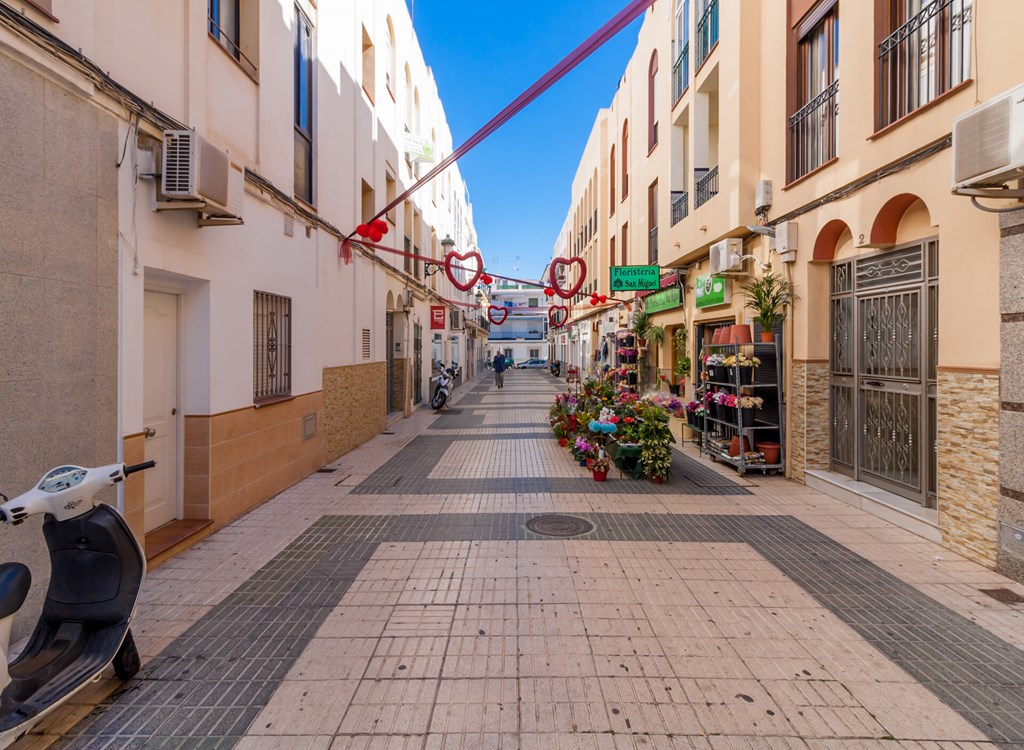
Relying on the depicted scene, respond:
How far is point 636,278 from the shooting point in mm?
11805

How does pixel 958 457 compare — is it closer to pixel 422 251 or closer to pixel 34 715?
pixel 34 715

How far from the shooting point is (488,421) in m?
14.3

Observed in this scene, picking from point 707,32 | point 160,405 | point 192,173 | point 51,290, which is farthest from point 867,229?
point 160,405

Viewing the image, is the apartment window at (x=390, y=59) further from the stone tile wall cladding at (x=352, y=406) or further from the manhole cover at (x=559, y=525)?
the manhole cover at (x=559, y=525)

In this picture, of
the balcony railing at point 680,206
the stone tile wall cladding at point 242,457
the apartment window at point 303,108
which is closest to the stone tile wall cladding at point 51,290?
the stone tile wall cladding at point 242,457

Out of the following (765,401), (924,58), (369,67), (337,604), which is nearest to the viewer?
(337,604)

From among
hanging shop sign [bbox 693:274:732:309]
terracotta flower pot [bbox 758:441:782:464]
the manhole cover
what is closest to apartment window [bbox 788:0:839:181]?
hanging shop sign [bbox 693:274:732:309]

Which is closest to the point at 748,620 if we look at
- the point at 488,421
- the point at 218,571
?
the point at 218,571

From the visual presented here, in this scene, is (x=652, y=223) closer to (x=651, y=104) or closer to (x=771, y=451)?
(x=651, y=104)

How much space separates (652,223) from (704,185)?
422 centimetres

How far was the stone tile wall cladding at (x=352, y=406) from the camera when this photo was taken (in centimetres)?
862

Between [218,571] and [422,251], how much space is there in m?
13.9

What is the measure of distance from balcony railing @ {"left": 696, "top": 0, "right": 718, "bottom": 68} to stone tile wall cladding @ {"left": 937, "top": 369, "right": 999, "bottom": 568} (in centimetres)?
736

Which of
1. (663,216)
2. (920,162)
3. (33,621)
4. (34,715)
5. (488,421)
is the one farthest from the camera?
(488,421)
